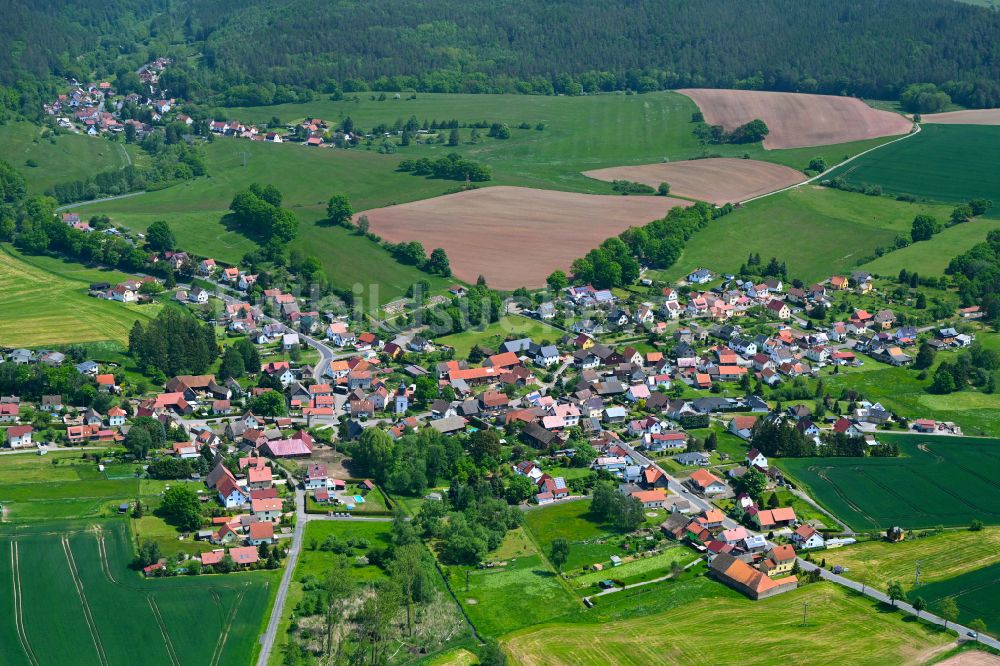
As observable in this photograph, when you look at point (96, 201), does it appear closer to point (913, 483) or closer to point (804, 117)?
point (913, 483)

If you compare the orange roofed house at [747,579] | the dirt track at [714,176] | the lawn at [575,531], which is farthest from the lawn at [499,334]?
the dirt track at [714,176]

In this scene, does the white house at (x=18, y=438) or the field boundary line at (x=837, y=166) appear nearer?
the white house at (x=18, y=438)

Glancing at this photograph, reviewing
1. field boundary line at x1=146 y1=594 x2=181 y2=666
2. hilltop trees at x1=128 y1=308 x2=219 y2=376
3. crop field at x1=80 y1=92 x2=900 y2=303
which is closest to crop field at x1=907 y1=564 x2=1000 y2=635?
field boundary line at x1=146 y1=594 x2=181 y2=666

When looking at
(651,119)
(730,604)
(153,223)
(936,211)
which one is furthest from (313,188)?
(730,604)

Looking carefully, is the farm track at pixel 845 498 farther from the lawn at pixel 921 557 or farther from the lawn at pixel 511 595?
the lawn at pixel 511 595

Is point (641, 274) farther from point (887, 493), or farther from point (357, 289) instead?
point (887, 493)

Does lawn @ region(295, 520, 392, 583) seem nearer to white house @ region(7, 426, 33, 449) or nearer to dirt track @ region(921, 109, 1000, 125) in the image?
white house @ region(7, 426, 33, 449)
